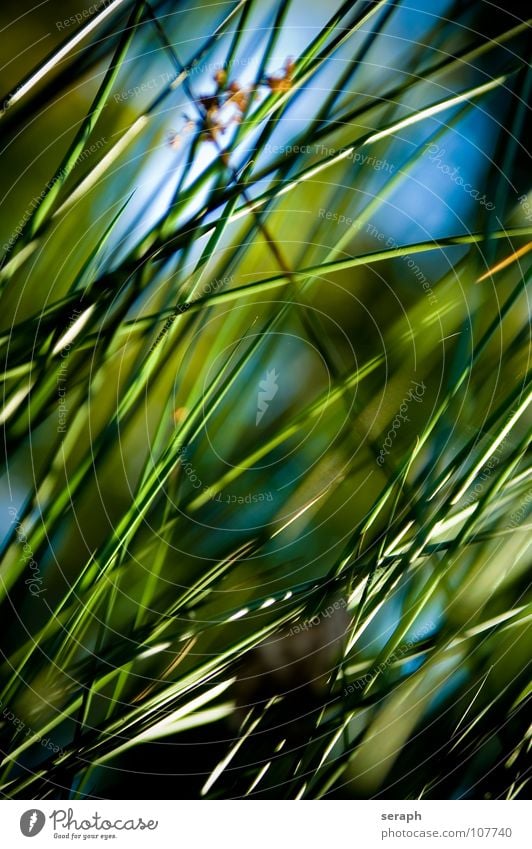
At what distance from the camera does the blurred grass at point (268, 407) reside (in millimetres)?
567

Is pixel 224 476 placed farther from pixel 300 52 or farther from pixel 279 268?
pixel 300 52

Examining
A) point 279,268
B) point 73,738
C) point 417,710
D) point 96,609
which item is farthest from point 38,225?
point 417,710

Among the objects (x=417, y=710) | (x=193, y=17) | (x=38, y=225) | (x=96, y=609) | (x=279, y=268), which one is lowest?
(x=417, y=710)

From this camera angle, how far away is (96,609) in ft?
1.87

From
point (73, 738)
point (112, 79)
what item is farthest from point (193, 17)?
point (73, 738)

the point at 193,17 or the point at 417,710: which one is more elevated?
the point at 193,17

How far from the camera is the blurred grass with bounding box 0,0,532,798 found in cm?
57

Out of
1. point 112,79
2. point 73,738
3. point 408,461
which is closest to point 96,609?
point 73,738

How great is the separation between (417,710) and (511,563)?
0.61 feet

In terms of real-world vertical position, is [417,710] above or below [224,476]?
below

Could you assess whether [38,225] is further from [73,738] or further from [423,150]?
[73,738]

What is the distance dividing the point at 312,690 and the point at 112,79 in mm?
652

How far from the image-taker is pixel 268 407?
0.59m

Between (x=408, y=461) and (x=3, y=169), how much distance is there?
0.51 m
